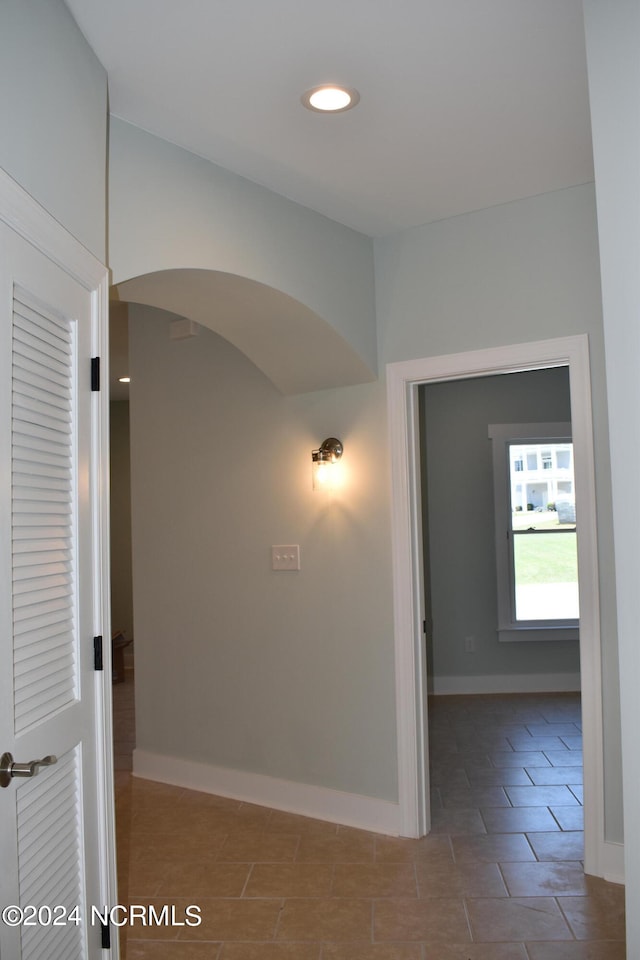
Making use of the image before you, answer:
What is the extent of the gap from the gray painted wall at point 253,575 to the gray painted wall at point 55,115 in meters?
1.88

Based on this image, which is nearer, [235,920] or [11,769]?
[11,769]

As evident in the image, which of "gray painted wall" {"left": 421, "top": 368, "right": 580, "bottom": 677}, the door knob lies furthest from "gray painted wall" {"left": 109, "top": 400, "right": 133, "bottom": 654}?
the door knob

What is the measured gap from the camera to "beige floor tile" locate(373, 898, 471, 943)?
279 cm

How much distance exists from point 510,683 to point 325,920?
3705 mm

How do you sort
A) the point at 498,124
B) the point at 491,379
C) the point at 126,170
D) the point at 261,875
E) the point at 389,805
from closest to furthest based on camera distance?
the point at 126,170, the point at 498,124, the point at 261,875, the point at 389,805, the point at 491,379

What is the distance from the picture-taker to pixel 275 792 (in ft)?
13.3

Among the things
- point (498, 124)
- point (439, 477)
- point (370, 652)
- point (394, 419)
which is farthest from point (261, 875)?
point (439, 477)

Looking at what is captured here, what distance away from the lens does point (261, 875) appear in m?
3.28

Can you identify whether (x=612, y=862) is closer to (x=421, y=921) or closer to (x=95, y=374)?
(x=421, y=921)

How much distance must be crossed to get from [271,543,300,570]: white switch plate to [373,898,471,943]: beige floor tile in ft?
5.18

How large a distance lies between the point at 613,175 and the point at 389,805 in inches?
117

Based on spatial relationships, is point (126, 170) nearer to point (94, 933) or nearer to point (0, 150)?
point (0, 150)

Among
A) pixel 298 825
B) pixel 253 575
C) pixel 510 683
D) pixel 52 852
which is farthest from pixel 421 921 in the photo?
pixel 510 683

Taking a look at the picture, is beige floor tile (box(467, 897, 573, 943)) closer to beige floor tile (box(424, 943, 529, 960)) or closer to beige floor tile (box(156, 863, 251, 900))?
beige floor tile (box(424, 943, 529, 960))
